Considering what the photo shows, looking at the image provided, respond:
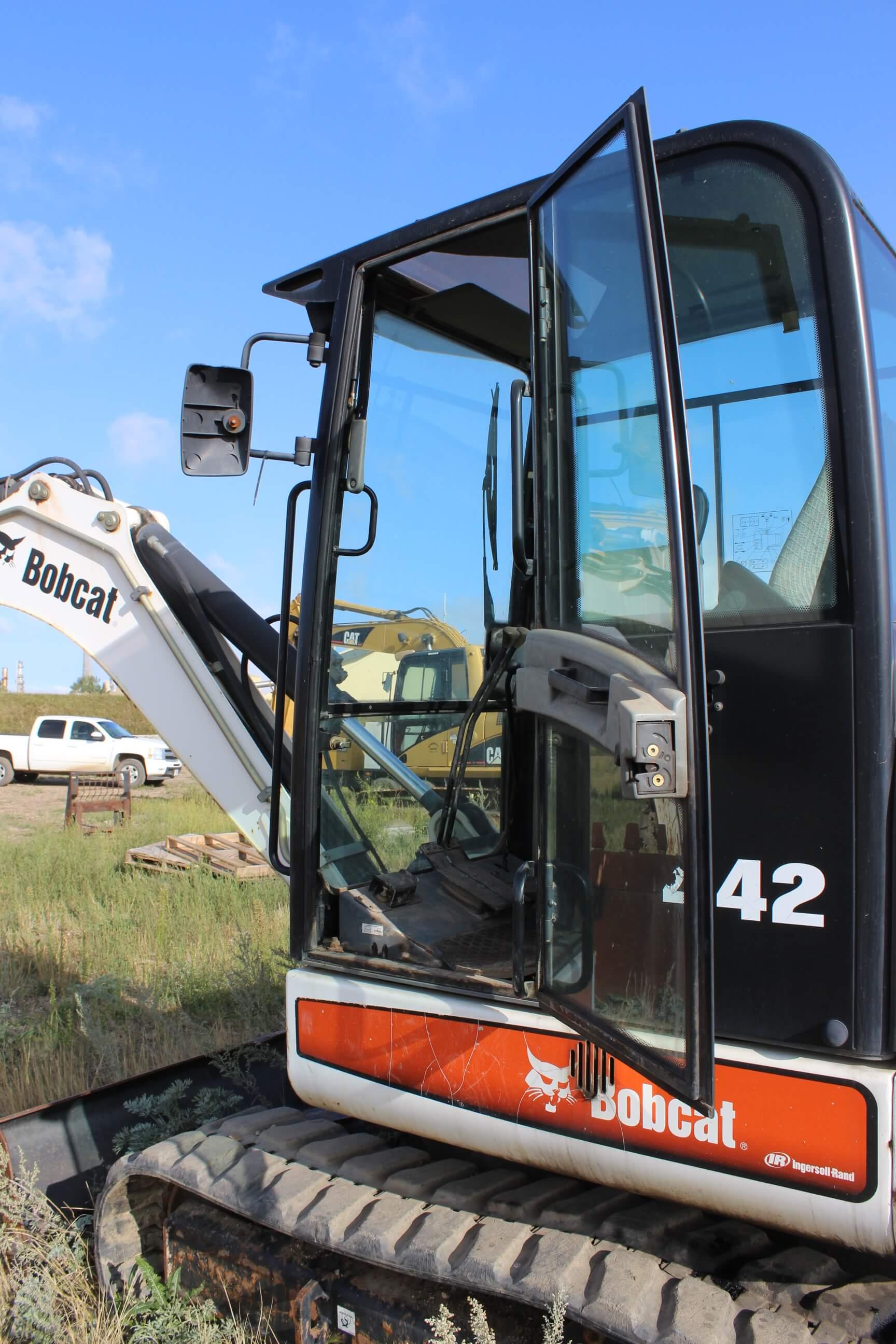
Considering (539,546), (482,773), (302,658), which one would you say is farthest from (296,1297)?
(539,546)

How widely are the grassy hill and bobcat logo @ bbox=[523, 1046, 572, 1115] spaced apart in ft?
101

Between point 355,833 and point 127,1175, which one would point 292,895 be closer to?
point 355,833

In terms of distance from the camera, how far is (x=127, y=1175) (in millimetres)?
2727

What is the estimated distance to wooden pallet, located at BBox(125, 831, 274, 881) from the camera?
27.8 feet

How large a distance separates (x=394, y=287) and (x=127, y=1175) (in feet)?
8.10

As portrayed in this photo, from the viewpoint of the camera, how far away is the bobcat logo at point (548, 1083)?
2.09 m

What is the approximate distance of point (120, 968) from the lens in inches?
240

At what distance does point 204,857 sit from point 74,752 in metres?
14.3

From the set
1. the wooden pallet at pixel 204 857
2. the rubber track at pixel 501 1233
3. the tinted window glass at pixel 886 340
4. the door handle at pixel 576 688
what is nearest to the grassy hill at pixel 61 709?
the wooden pallet at pixel 204 857

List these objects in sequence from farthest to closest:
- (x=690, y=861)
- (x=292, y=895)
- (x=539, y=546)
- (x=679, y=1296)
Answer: (x=292, y=895) → (x=539, y=546) → (x=679, y=1296) → (x=690, y=861)

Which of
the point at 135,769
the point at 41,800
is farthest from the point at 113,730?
the point at 41,800

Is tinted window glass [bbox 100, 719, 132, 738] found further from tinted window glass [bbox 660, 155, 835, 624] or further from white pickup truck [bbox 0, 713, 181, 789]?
tinted window glass [bbox 660, 155, 835, 624]

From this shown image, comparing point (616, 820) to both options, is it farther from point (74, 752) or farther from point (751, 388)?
point (74, 752)

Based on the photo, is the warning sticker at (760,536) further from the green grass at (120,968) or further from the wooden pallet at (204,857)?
the wooden pallet at (204,857)
